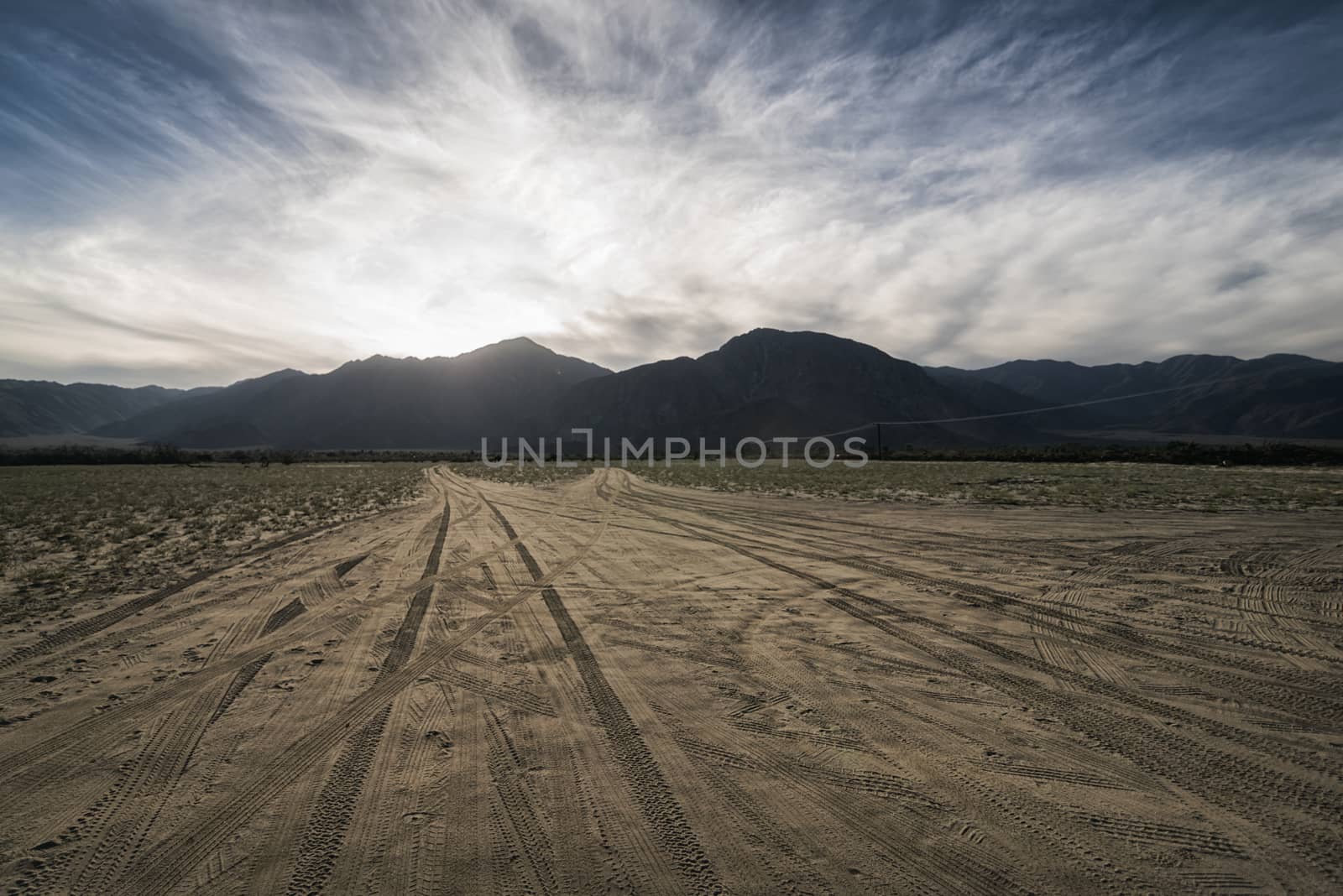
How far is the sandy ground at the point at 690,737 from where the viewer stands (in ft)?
9.67

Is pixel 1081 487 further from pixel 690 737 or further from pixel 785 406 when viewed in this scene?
pixel 785 406

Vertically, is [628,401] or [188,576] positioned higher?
[628,401]

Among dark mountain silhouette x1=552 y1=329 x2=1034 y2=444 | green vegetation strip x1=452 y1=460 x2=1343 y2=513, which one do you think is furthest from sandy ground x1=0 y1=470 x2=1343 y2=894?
dark mountain silhouette x1=552 y1=329 x2=1034 y2=444

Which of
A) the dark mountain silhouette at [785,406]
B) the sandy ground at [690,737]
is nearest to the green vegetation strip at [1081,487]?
the sandy ground at [690,737]

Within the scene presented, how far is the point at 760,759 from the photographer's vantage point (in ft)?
12.9

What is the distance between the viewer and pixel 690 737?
4223 millimetres

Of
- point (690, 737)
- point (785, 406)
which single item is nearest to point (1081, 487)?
point (690, 737)

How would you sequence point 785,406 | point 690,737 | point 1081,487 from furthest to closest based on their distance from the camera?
1. point 785,406
2. point 1081,487
3. point 690,737

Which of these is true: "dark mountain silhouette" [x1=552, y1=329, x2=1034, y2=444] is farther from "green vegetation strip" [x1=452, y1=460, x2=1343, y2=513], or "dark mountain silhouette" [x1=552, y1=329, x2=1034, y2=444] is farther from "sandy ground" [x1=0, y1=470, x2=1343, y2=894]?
"sandy ground" [x1=0, y1=470, x2=1343, y2=894]

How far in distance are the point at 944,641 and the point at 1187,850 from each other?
3.13m

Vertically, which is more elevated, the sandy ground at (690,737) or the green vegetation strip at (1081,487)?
the green vegetation strip at (1081,487)

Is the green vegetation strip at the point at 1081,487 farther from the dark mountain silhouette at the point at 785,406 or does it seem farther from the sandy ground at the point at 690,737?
the dark mountain silhouette at the point at 785,406

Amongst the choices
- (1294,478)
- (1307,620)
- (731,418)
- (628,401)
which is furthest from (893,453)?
(628,401)

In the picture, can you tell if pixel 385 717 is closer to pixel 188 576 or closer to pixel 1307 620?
pixel 188 576
